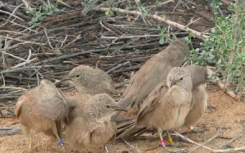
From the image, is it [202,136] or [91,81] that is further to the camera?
[91,81]

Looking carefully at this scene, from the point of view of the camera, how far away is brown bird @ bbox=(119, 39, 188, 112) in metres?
6.55

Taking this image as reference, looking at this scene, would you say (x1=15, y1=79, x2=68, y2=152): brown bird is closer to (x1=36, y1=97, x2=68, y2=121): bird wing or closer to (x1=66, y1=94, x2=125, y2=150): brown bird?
(x1=36, y1=97, x2=68, y2=121): bird wing

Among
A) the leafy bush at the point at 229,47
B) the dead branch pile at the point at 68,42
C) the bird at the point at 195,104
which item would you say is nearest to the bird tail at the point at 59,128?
the bird at the point at 195,104

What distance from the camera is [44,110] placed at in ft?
17.3

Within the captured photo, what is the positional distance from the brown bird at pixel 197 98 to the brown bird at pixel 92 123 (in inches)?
37.7

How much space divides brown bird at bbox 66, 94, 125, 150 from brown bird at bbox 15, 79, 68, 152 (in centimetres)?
15

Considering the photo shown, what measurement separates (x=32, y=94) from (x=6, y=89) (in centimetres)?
173

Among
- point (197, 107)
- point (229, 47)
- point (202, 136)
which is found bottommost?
point (202, 136)

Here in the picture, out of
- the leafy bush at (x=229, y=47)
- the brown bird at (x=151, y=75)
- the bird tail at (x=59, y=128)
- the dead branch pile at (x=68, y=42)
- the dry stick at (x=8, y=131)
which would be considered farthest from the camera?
the dead branch pile at (x=68, y=42)

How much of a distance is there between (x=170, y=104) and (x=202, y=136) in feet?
2.61

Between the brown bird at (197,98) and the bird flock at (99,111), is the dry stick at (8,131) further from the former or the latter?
the brown bird at (197,98)

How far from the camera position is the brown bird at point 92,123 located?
5270mm

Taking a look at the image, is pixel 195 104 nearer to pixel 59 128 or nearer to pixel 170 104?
pixel 170 104

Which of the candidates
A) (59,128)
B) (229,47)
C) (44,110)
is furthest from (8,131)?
(229,47)
